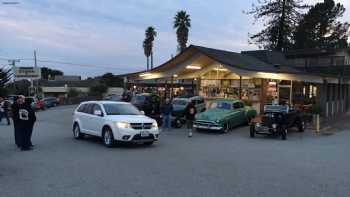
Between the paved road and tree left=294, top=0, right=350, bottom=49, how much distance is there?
151ft

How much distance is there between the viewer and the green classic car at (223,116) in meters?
20.7

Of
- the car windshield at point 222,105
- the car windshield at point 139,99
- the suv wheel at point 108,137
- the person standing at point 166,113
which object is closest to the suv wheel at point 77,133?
the suv wheel at point 108,137

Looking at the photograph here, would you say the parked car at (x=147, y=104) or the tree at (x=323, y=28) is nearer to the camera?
the parked car at (x=147, y=104)

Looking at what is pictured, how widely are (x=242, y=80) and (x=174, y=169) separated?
66.9 ft

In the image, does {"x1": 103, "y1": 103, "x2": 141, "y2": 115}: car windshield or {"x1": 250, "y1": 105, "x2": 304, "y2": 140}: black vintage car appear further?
{"x1": 250, "y1": 105, "x2": 304, "y2": 140}: black vintage car

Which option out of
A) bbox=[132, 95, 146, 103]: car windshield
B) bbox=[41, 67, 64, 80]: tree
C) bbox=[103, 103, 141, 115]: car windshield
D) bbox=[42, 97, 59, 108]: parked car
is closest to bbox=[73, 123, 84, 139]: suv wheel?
bbox=[103, 103, 141, 115]: car windshield

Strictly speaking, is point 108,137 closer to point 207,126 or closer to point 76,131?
point 76,131

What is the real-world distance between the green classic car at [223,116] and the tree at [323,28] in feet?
127

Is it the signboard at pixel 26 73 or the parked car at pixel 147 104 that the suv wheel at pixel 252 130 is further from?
the signboard at pixel 26 73

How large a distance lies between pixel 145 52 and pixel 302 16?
3681 centimetres

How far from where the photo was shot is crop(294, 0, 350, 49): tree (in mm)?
59478

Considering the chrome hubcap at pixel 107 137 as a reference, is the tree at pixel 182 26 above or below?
above

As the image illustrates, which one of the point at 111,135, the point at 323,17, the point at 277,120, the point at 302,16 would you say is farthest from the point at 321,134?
the point at 323,17

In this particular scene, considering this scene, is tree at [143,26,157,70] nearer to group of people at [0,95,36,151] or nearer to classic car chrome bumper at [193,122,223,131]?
classic car chrome bumper at [193,122,223,131]
